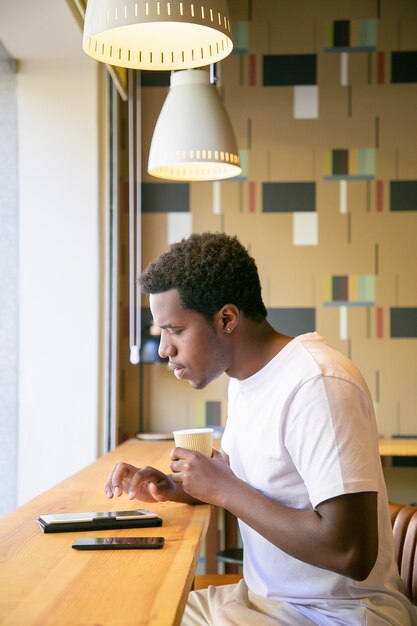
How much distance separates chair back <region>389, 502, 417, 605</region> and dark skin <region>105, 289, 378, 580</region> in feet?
1.27

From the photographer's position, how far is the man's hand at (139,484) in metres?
1.66

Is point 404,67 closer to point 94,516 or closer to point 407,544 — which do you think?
point 407,544

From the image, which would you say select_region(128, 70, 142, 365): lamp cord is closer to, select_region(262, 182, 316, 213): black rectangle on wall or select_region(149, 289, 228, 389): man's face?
select_region(262, 182, 316, 213): black rectangle on wall

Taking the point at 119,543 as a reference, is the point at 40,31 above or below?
above

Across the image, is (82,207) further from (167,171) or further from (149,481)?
(149,481)

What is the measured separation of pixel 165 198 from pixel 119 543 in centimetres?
290

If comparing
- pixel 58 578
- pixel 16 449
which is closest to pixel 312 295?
pixel 16 449

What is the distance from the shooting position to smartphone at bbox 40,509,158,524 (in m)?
1.48

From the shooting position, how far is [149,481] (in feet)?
5.62

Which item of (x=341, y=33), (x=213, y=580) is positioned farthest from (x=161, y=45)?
(x=341, y=33)

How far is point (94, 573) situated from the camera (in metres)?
1.19

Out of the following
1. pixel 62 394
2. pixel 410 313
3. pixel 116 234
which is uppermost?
pixel 116 234

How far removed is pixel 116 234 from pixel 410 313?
4.54 ft

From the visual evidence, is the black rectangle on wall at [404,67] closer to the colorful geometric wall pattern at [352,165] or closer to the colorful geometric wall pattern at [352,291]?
the colorful geometric wall pattern at [352,165]
